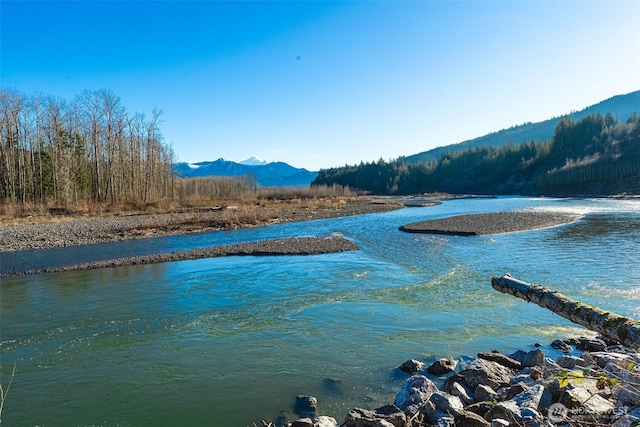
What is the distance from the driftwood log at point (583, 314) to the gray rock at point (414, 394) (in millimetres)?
2498

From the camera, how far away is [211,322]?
35.8ft

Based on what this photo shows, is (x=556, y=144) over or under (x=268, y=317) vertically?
over

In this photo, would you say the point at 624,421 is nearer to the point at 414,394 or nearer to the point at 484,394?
the point at 484,394

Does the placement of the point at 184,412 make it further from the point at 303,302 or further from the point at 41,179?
the point at 41,179

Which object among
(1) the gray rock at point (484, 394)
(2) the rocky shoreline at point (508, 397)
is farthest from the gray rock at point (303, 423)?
(1) the gray rock at point (484, 394)

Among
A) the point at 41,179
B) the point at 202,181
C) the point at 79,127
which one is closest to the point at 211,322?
the point at 41,179

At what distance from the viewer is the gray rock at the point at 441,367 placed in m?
7.20

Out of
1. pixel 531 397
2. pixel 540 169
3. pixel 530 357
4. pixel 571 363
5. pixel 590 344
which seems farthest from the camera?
Answer: pixel 540 169

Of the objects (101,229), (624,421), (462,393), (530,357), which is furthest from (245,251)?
(624,421)

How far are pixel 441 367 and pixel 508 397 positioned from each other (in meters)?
1.76

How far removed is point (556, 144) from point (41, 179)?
448 feet

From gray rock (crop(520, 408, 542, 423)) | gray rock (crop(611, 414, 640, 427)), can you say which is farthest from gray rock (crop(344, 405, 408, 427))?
gray rock (crop(611, 414, 640, 427))

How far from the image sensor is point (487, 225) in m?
31.4

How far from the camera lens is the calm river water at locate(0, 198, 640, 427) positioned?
680 centimetres
